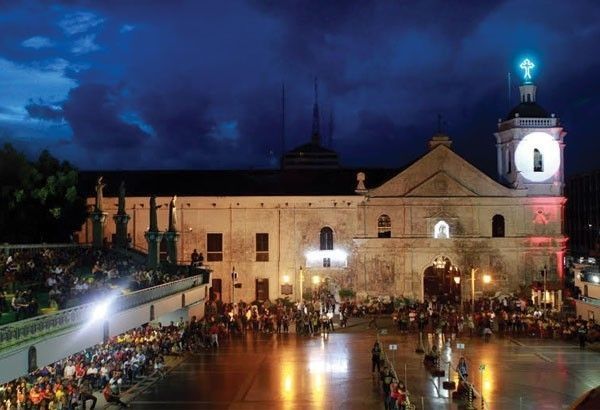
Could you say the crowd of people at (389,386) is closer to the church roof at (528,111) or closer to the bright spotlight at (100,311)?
the bright spotlight at (100,311)

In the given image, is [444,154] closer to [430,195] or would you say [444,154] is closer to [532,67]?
[430,195]

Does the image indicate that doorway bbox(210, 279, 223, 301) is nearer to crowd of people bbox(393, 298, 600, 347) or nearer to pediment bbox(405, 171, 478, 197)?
crowd of people bbox(393, 298, 600, 347)

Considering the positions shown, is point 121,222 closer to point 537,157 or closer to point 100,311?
point 100,311

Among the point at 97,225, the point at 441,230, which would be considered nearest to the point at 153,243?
the point at 97,225

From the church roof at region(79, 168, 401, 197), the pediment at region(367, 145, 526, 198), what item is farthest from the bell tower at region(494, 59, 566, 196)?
the church roof at region(79, 168, 401, 197)

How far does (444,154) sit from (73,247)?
28.4m

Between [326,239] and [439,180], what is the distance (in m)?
9.73

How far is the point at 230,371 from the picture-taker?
35.8 metres

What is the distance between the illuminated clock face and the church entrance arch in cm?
941

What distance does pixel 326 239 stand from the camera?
61375 millimetres

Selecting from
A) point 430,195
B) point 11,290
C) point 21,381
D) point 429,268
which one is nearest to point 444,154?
point 430,195

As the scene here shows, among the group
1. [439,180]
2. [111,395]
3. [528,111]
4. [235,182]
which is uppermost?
[528,111]

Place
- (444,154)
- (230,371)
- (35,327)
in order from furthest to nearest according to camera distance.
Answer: (444,154), (230,371), (35,327)

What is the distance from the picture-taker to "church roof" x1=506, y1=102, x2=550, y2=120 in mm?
63062
